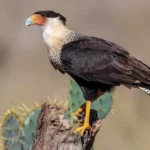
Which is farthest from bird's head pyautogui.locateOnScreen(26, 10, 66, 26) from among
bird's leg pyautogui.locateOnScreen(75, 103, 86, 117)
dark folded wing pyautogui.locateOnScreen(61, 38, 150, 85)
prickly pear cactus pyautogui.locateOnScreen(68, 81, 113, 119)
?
bird's leg pyautogui.locateOnScreen(75, 103, 86, 117)

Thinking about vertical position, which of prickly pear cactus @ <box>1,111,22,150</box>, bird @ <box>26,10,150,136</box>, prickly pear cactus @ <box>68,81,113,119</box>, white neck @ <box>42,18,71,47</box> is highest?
white neck @ <box>42,18,71,47</box>

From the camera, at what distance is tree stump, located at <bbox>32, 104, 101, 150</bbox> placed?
553 centimetres

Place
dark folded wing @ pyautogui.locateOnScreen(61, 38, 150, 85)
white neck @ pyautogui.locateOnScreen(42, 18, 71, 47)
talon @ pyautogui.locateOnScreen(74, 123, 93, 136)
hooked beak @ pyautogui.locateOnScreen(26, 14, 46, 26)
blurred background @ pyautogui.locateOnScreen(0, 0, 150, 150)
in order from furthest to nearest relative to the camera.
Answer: blurred background @ pyautogui.locateOnScreen(0, 0, 150, 150), white neck @ pyautogui.locateOnScreen(42, 18, 71, 47), hooked beak @ pyautogui.locateOnScreen(26, 14, 46, 26), dark folded wing @ pyautogui.locateOnScreen(61, 38, 150, 85), talon @ pyautogui.locateOnScreen(74, 123, 93, 136)

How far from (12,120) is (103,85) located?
3.59 feet

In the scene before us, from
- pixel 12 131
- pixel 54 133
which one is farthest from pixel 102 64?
pixel 54 133

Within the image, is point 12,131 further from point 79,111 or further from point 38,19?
point 38,19

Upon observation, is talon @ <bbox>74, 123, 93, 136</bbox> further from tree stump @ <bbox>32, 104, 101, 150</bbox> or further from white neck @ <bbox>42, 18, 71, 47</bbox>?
white neck @ <bbox>42, 18, 71, 47</bbox>

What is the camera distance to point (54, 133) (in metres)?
5.54

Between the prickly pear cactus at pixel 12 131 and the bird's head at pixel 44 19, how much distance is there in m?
1.10

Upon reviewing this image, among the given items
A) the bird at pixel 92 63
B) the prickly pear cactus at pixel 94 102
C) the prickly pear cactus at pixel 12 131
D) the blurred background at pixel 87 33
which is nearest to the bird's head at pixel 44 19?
the bird at pixel 92 63

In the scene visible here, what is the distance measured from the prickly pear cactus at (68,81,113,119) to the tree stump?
98 cm

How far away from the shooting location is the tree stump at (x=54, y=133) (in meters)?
5.53

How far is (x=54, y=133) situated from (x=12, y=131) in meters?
0.52

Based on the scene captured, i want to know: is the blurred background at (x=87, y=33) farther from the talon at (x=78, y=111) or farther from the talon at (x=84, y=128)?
the talon at (x=84, y=128)
